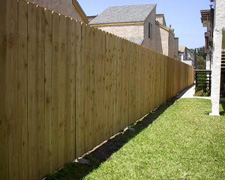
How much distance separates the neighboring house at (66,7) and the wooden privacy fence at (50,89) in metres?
7.34

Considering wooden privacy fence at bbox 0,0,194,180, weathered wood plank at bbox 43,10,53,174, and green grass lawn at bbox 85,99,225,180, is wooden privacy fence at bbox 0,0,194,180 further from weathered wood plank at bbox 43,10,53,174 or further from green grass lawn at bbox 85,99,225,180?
green grass lawn at bbox 85,99,225,180

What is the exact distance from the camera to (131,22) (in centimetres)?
2969

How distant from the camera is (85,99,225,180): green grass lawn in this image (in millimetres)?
4148

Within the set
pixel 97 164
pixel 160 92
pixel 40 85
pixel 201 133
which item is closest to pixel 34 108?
pixel 40 85

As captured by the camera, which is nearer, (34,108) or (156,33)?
(34,108)

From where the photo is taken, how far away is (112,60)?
5988 mm

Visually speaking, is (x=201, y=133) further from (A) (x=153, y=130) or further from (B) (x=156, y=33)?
(B) (x=156, y=33)

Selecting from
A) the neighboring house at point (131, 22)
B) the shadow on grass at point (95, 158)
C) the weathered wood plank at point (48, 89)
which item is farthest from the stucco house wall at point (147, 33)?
the weathered wood plank at point (48, 89)

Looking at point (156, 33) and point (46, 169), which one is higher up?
point (156, 33)

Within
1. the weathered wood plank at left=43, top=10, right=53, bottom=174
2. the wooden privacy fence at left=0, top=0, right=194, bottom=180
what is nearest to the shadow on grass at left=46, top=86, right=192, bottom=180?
the wooden privacy fence at left=0, top=0, right=194, bottom=180

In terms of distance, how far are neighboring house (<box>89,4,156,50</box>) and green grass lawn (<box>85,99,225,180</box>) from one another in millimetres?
22485

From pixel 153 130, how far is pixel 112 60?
206 cm

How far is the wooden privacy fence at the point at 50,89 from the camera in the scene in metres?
2.99

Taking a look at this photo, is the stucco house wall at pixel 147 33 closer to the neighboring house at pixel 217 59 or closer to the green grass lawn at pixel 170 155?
the neighboring house at pixel 217 59
